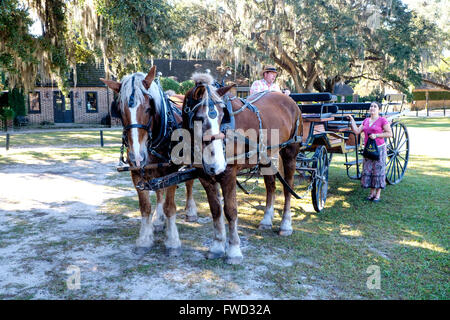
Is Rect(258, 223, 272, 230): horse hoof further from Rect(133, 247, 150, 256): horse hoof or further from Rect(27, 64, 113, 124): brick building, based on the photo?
Rect(27, 64, 113, 124): brick building

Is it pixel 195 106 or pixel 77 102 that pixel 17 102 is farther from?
pixel 195 106

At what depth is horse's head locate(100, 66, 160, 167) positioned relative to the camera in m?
3.57

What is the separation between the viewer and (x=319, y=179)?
604 cm

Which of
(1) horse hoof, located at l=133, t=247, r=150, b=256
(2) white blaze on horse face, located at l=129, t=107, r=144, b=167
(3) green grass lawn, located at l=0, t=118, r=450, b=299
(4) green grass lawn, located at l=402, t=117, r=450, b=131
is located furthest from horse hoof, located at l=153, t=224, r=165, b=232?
(4) green grass lawn, located at l=402, t=117, r=450, b=131

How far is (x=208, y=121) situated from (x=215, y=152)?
32 centimetres

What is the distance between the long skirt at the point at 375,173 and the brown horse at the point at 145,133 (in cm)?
405

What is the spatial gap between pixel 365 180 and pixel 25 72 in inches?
456

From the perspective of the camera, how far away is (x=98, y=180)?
8.90 meters

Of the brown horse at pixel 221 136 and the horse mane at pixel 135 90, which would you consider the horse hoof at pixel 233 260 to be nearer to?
the brown horse at pixel 221 136

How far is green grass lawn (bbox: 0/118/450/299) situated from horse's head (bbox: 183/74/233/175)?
136 centimetres

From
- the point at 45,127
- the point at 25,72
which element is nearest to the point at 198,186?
the point at 25,72

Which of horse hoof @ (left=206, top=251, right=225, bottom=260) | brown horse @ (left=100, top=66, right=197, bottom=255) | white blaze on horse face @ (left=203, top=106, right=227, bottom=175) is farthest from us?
horse hoof @ (left=206, top=251, right=225, bottom=260)

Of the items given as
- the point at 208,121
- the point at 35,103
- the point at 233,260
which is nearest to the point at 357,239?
the point at 233,260

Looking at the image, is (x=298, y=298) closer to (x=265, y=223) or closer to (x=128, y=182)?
(x=265, y=223)
